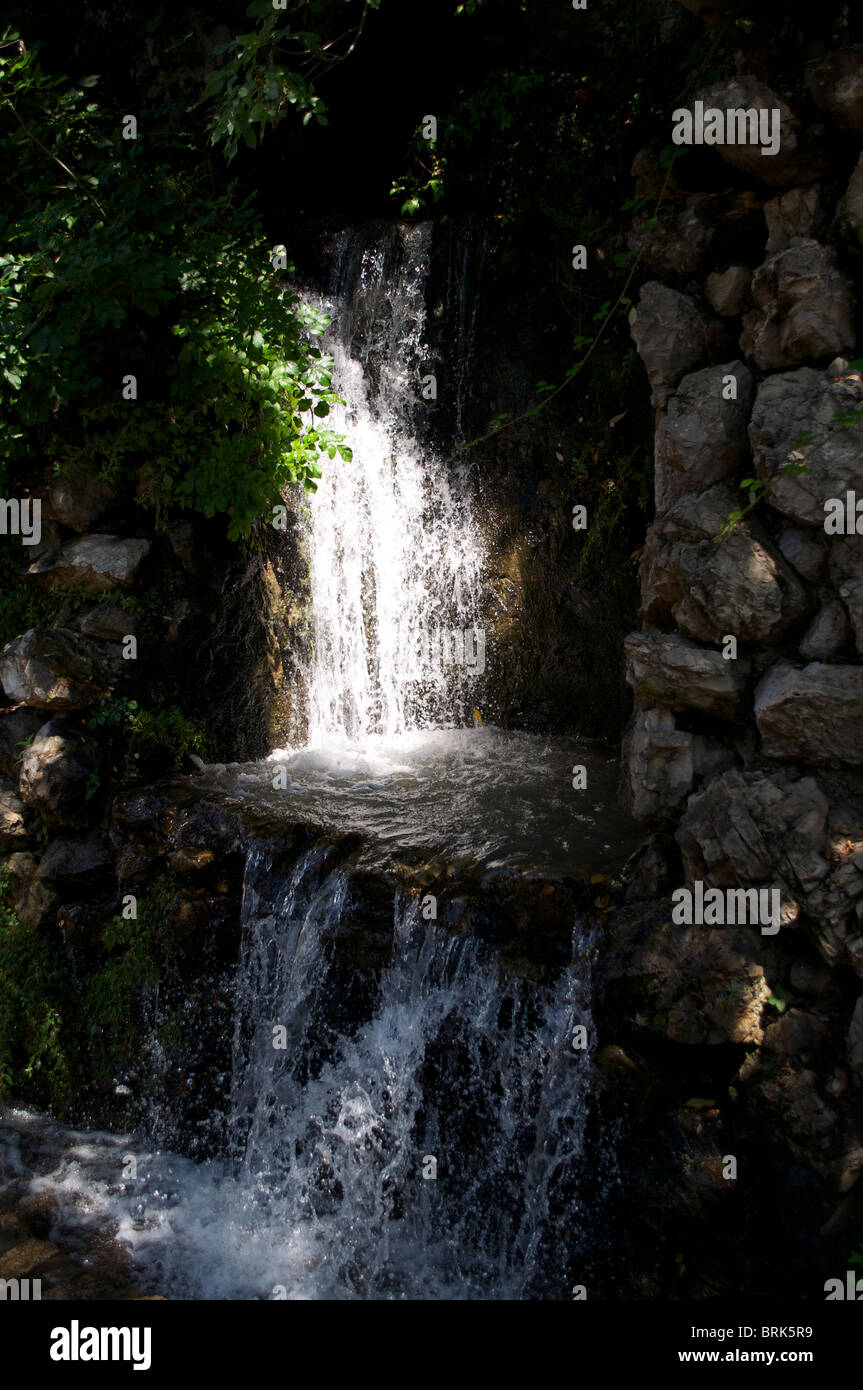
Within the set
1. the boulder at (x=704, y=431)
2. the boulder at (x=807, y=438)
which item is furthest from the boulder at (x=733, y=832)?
the boulder at (x=704, y=431)

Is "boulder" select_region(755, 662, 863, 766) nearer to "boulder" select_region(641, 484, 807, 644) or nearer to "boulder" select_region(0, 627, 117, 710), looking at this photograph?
"boulder" select_region(641, 484, 807, 644)

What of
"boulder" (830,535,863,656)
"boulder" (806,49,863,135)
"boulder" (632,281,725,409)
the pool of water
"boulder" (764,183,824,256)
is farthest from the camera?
the pool of water

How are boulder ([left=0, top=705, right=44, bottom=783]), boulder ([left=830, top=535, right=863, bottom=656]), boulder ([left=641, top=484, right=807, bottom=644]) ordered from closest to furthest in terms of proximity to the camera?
boulder ([left=830, top=535, right=863, bottom=656]) → boulder ([left=641, top=484, right=807, bottom=644]) → boulder ([left=0, top=705, right=44, bottom=783])

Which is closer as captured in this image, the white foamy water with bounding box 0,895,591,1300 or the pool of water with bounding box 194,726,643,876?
the white foamy water with bounding box 0,895,591,1300

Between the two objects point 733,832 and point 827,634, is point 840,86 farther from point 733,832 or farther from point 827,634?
point 733,832

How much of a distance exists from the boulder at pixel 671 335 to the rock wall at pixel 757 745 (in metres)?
0.02

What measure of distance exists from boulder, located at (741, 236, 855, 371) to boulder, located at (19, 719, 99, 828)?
4447 millimetres

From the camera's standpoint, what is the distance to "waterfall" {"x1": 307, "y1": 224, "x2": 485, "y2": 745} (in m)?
7.09

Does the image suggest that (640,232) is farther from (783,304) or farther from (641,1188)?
(641,1188)

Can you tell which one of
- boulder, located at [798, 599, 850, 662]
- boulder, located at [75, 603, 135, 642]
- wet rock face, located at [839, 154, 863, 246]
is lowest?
boulder, located at [798, 599, 850, 662]

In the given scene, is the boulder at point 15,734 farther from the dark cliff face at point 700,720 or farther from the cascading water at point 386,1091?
the cascading water at point 386,1091

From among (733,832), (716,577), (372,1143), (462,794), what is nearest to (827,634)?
(716,577)

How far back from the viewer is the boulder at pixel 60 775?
18.5ft

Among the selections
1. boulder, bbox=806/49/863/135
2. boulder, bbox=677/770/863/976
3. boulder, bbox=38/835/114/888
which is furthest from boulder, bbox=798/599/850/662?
boulder, bbox=38/835/114/888
